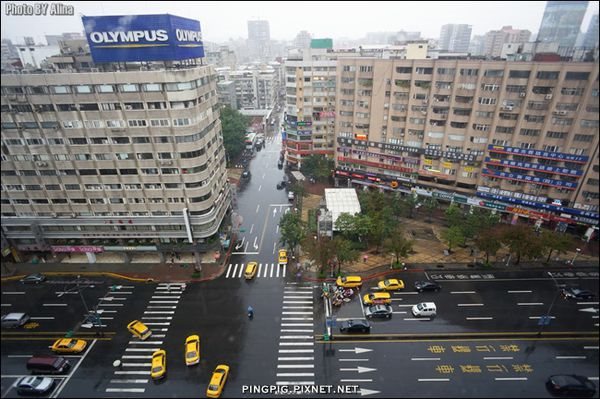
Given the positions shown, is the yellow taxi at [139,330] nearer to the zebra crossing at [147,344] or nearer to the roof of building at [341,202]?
the zebra crossing at [147,344]

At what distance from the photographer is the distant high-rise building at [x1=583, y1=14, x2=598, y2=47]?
37125mm

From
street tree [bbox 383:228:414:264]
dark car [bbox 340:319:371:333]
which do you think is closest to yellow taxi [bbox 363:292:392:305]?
dark car [bbox 340:319:371:333]

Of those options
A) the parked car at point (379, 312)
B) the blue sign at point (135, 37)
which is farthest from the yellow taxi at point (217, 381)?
the blue sign at point (135, 37)

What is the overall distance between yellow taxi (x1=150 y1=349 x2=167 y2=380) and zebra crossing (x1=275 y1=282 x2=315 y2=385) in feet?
41.4

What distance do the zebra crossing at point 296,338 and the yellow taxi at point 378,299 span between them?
774 centimetres

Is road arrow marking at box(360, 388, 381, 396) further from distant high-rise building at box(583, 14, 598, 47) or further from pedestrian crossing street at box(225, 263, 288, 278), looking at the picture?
distant high-rise building at box(583, 14, 598, 47)

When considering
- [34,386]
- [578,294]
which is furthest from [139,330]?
[578,294]

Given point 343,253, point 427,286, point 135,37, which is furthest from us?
point 343,253

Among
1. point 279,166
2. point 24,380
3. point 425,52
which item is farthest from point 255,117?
point 24,380

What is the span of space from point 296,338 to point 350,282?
12423 millimetres

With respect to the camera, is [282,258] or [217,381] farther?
[282,258]

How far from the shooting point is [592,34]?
3959cm

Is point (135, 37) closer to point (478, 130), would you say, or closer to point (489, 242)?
point (489, 242)

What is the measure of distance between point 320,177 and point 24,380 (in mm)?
63749
